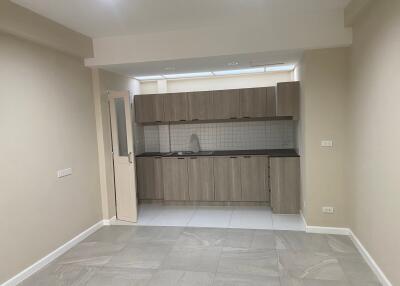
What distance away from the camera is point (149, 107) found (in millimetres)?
5742

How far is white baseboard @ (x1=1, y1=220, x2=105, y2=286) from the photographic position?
306 cm

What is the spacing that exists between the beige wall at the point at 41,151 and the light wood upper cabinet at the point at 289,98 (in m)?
2.88

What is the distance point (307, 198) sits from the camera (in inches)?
161

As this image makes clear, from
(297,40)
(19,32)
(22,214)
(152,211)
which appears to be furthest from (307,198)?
(19,32)

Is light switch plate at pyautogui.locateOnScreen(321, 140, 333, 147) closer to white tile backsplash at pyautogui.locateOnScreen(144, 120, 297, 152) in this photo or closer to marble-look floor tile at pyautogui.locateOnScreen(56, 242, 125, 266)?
white tile backsplash at pyautogui.locateOnScreen(144, 120, 297, 152)

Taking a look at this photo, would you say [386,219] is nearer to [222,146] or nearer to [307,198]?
[307,198]

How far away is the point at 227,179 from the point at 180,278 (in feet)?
8.27

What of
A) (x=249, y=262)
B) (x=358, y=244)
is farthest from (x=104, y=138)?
(x=358, y=244)

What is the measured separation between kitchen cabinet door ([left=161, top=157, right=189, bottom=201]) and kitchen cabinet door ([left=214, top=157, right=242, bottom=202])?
0.58 metres

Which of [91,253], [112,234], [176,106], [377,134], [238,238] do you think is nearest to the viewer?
[377,134]

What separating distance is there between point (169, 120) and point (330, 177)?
9.91 ft

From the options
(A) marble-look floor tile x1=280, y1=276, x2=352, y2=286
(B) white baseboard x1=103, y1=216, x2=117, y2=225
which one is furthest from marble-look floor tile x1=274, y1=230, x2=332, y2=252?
(B) white baseboard x1=103, y1=216, x2=117, y2=225

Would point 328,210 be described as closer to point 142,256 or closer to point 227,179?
point 227,179

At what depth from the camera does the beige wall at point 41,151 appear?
301 cm
